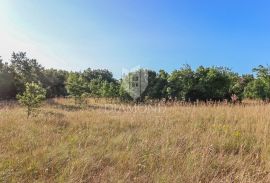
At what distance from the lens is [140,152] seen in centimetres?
395

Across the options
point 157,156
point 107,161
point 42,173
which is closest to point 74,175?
point 42,173

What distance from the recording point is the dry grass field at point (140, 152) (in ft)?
10.7

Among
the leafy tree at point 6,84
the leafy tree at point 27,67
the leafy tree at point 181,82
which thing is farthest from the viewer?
the leafy tree at point 27,67

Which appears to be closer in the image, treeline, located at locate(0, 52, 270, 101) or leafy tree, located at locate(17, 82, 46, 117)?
leafy tree, located at locate(17, 82, 46, 117)

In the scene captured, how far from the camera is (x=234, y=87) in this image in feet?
63.2

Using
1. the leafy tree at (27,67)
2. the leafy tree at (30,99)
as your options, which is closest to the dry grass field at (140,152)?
the leafy tree at (30,99)

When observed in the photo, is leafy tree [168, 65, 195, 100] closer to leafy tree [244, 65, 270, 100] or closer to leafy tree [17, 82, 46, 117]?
leafy tree [244, 65, 270, 100]

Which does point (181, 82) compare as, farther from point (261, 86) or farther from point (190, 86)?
point (261, 86)

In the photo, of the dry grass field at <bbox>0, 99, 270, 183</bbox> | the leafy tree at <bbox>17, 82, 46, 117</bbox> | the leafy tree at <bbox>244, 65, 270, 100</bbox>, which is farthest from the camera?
the leafy tree at <bbox>244, 65, 270, 100</bbox>

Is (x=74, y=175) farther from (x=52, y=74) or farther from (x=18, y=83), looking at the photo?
(x=52, y=74)

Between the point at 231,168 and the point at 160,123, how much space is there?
2.47m

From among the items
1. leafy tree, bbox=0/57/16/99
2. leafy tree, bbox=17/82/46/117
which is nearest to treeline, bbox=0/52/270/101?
leafy tree, bbox=0/57/16/99

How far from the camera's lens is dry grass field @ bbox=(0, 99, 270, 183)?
3252mm

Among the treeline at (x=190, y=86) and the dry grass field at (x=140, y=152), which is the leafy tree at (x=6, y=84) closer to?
the treeline at (x=190, y=86)
